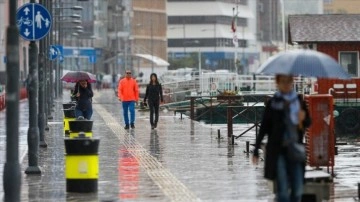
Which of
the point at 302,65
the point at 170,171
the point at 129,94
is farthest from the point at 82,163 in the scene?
the point at 129,94

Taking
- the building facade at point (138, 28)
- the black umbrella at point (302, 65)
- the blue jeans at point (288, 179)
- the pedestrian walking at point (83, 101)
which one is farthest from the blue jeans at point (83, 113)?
the building facade at point (138, 28)

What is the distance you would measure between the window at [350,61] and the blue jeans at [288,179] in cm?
3748

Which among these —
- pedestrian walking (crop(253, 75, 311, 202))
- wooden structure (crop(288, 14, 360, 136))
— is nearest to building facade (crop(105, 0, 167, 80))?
wooden structure (crop(288, 14, 360, 136))

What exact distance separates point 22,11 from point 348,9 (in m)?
80.3

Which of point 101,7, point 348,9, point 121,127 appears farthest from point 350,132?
point 101,7

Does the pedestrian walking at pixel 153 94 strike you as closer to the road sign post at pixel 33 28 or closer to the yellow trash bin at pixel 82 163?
the road sign post at pixel 33 28

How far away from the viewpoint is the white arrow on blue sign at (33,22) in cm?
2491

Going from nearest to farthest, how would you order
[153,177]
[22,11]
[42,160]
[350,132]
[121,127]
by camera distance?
[153,177], [22,11], [42,160], [121,127], [350,132]

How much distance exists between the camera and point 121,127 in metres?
43.8

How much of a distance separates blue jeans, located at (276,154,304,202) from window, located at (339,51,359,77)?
→ 37480mm

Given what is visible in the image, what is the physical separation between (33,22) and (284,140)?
1062 centimetres

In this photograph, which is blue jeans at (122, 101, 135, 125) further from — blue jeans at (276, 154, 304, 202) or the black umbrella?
blue jeans at (276, 154, 304, 202)

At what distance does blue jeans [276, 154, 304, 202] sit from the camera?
50.2 ft

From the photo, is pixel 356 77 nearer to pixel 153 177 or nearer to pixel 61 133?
pixel 61 133
